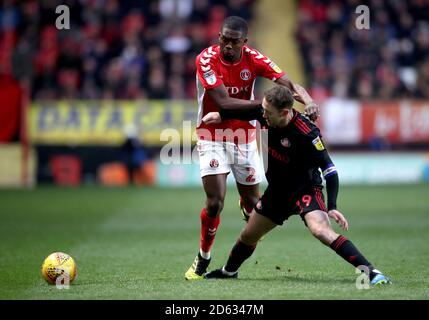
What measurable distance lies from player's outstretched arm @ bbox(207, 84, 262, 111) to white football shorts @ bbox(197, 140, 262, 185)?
1.66 ft

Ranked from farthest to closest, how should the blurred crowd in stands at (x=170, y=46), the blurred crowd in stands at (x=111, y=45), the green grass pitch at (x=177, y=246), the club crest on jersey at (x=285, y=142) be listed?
the blurred crowd in stands at (x=170, y=46) < the blurred crowd in stands at (x=111, y=45) < the club crest on jersey at (x=285, y=142) < the green grass pitch at (x=177, y=246)

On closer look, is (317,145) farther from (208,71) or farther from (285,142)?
(208,71)

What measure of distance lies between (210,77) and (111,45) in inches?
588

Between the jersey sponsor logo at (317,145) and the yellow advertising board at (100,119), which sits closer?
the jersey sponsor logo at (317,145)

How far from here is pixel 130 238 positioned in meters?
11.9

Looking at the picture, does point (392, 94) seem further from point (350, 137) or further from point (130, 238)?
point (130, 238)

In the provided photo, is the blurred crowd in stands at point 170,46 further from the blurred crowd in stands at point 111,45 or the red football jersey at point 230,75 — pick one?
the red football jersey at point 230,75

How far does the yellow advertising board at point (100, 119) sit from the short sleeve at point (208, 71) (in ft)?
40.1

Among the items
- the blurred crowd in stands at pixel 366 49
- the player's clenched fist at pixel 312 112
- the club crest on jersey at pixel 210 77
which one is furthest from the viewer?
the blurred crowd in stands at pixel 366 49

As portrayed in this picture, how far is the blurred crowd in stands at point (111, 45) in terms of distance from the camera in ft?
70.8

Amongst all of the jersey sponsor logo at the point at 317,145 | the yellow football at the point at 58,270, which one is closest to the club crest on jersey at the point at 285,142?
the jersey sponsor logo at the point at 317,145

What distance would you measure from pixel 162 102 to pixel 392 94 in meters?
5.81

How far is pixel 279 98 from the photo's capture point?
719 cm

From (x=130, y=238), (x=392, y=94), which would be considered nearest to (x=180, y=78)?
(x=392, y=94)
